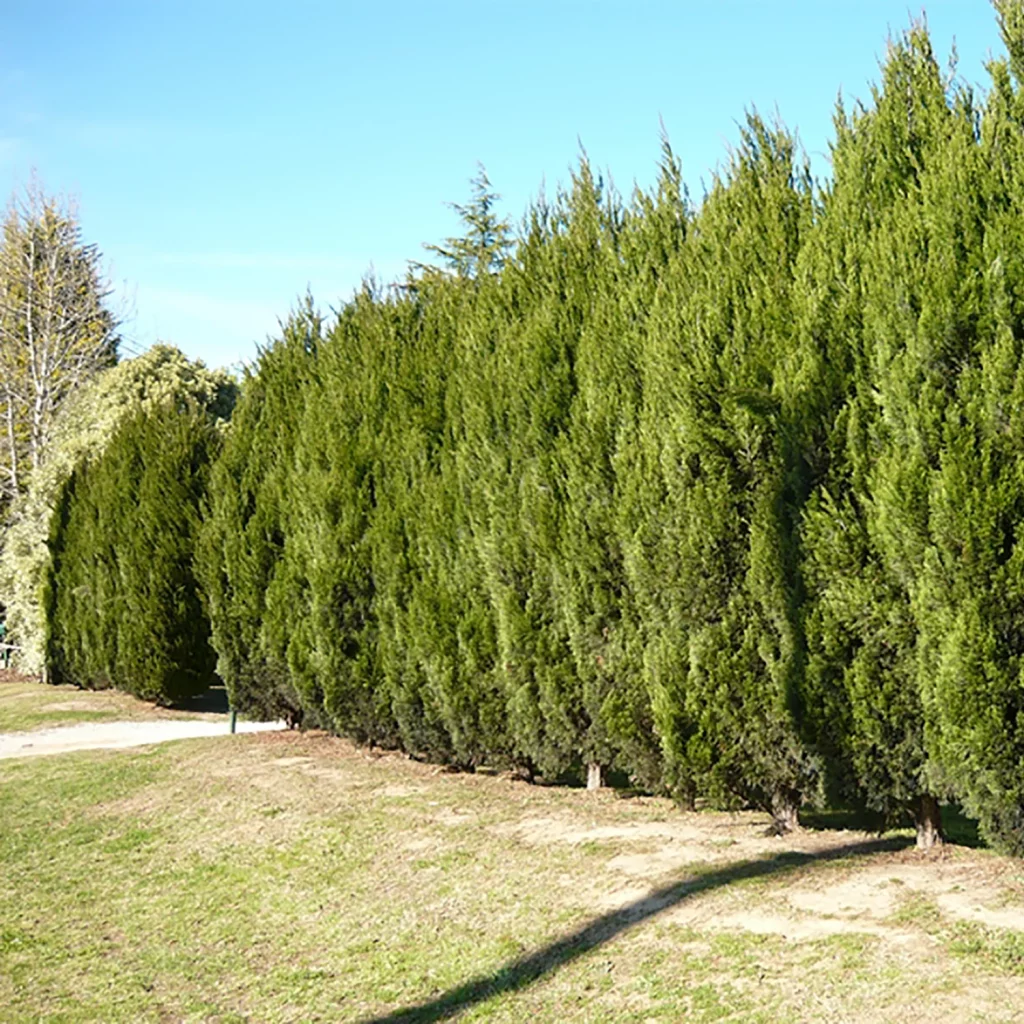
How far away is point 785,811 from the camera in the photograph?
281 inches

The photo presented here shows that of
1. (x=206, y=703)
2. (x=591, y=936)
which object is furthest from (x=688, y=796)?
(x=206, y=703)

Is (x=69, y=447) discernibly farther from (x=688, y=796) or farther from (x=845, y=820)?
(x=845, y=820)

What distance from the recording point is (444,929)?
240 inches

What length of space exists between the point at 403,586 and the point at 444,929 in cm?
442

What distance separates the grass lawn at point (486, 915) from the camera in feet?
15.9


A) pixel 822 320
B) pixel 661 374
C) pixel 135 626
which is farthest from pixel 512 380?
pixel 135 626

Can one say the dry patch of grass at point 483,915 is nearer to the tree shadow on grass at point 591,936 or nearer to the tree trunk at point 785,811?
the tree shadow on grass at point 591,936

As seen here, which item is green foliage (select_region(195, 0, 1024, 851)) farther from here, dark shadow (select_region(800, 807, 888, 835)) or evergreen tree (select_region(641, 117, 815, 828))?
dark shadow (select_region(800, 807, 888, 835))

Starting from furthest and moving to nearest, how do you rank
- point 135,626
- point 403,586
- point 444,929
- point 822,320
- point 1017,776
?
1. point 135,626
2. point 403,586
3. point 822,320
4. point 444,929
5. point 1017,776

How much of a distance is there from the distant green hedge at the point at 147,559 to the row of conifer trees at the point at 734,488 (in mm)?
6721

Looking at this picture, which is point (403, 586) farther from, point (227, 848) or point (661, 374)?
point (661, 374)

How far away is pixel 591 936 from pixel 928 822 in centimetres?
226

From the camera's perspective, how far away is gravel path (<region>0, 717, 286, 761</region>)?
45.1ft

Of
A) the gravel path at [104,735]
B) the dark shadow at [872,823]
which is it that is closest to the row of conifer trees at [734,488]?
the dark shadow at [872,823]
